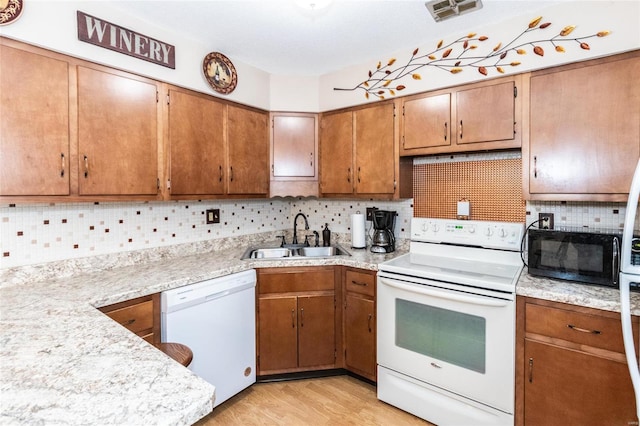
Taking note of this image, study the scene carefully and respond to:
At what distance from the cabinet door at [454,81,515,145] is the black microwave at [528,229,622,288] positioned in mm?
630

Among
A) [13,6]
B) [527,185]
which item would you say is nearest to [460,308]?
[527,185]

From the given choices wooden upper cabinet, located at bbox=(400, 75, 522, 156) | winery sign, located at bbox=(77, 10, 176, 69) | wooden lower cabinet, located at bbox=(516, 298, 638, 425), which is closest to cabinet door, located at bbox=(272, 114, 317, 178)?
wooden upper cabinet, located at bbox=(400, 75, 522, 156)

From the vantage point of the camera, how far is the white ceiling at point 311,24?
1.80 m

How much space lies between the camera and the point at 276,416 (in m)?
2.04

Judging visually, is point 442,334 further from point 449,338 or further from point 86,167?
point 86,167

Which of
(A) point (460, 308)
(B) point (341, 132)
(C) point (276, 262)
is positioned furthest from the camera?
(B) point (341, 132)

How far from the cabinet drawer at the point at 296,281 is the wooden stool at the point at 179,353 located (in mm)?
852

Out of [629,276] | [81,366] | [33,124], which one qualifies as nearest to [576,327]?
[629,276]

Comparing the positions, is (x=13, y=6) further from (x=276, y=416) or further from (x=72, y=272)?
(x=276, y=416)

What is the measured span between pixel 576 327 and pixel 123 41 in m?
2.74

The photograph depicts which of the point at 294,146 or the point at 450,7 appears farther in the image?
the point at 294,146

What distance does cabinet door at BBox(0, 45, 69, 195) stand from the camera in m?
1.48

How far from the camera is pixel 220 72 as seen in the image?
2355mm

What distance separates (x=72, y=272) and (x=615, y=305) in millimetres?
2747
